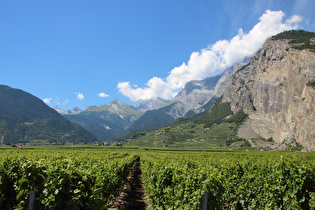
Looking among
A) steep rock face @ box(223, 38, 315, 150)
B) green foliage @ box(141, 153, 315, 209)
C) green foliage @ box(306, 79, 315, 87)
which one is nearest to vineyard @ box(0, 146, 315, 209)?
green foliage @ box(141, 153, 315, 209)

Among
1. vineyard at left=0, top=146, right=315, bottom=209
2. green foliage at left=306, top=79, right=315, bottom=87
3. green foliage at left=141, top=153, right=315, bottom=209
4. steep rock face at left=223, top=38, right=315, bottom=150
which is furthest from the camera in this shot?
green foliage at left=306, top=79, right=315, bottom=87

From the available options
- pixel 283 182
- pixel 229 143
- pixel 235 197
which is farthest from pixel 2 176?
pixel 229 143

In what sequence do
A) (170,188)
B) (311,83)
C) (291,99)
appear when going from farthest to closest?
(291,99) → (311,83) → (170,188)

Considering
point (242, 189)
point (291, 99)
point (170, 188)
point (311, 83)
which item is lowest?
point (242, 189)

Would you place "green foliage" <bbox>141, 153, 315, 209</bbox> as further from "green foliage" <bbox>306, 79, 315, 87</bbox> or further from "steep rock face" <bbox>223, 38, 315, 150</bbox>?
"green foliage" <bbox>306, 79, 315, 87</bbox>

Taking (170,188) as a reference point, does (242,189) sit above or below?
below

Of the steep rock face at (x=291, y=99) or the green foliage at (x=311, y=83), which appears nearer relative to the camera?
the steep rock face at (x=291, y=99)

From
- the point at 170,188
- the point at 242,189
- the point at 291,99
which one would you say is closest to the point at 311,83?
the point at 291,99

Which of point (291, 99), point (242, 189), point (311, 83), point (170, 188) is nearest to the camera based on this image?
point (170, 188)

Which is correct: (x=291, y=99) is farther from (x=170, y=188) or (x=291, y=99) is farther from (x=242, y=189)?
(x=170, y=188)

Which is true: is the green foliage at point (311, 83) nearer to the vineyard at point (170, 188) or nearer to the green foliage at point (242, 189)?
the vineyard at point (170, 188)

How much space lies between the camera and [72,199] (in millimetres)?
5723

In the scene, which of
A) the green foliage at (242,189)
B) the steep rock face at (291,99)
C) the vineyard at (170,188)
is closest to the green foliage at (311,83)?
the steep rock face at (291,99)

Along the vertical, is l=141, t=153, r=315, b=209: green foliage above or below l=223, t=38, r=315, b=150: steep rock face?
below
